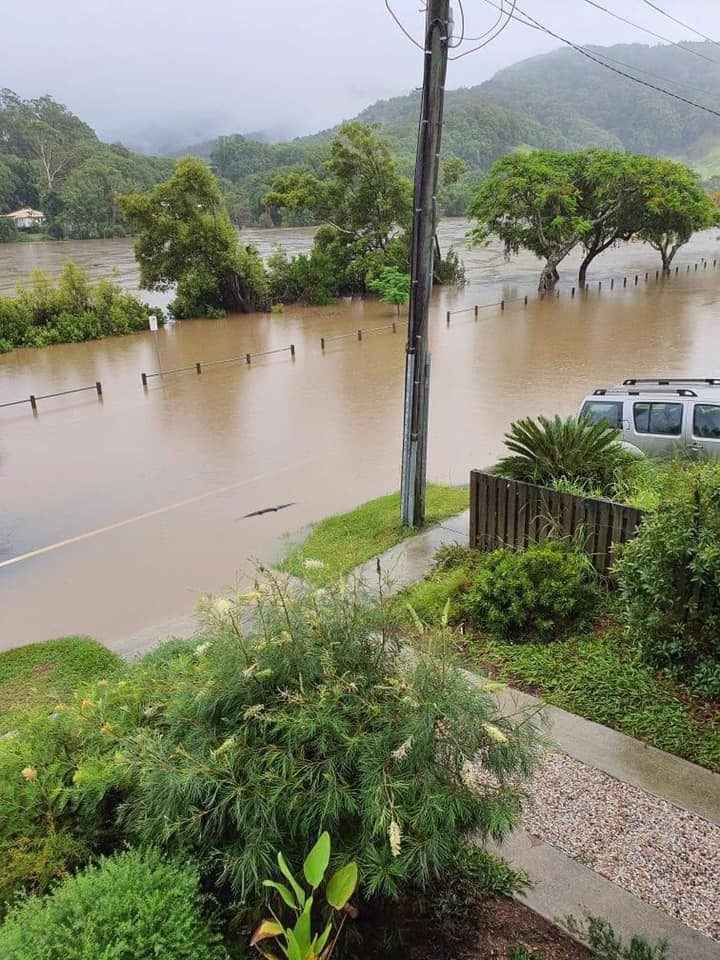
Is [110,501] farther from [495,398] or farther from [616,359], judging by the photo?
[616,359]

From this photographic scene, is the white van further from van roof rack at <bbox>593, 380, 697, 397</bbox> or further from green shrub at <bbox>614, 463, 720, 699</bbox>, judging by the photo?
green shrub at <bbox>614, 463, 720, 699</bbox>

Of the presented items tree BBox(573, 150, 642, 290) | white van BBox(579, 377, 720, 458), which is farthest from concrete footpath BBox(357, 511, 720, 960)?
tree BBox(573, 150, 642, 290)

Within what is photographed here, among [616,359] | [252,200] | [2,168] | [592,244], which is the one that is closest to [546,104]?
[252,200]

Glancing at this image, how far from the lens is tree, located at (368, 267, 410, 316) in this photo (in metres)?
30.2

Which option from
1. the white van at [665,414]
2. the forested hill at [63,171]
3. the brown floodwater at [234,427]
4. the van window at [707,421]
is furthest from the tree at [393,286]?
the forested hill at [63,171]

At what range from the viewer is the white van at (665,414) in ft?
30.8

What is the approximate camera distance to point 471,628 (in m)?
6.03

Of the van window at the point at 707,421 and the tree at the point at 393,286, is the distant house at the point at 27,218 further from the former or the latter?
the van window at the point at 707,421

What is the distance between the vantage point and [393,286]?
3078 centimetres

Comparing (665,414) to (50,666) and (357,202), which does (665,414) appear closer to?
(50,666)

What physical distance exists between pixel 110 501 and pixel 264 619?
32.3ft

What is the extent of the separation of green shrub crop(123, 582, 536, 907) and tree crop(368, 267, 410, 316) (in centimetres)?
2869

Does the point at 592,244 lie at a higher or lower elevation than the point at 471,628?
higher

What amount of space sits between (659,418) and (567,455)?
3.43 m
